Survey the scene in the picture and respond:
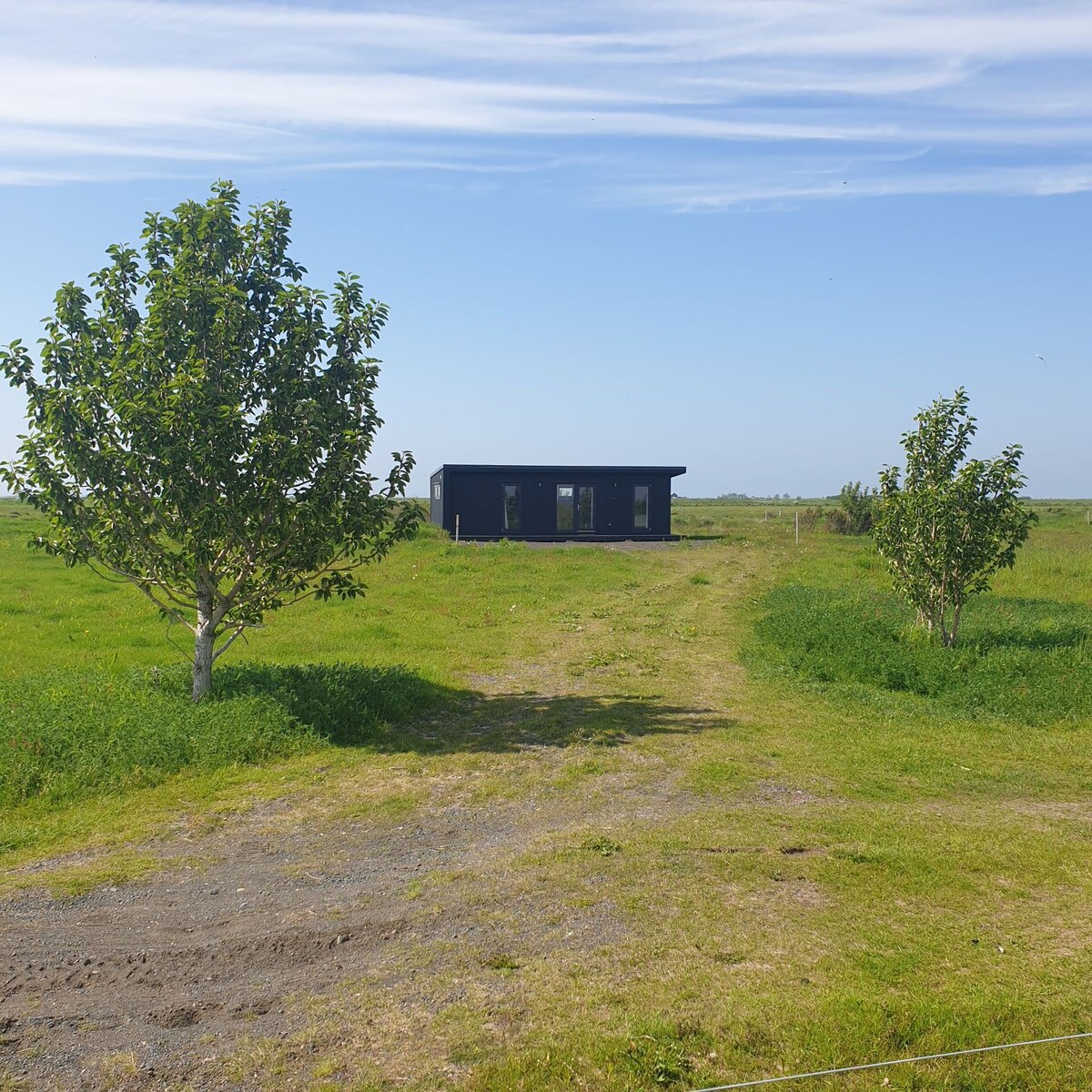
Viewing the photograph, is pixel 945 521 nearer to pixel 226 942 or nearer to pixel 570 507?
pixel 226 942

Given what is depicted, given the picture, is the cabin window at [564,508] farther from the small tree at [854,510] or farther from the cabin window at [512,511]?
the small tree at [854,510]

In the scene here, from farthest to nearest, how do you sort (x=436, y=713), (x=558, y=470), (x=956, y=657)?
(x=558, y=470) → (x=956, y=657) → (x=436, y=713)

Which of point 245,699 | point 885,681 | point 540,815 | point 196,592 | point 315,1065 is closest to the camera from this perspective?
point 315,1065

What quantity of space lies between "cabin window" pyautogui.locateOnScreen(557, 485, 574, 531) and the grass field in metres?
20.9

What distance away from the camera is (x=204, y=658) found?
11578 mm

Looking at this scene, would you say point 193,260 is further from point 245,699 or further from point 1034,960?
point 1034,960

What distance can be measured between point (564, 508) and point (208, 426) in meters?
30.2

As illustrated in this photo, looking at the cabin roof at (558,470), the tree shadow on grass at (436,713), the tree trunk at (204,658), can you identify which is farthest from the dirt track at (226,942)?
the cabin roof at (558,470)

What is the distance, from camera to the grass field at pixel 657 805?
4.84 meters

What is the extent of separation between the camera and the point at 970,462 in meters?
15.5

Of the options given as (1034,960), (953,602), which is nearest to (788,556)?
(953,602)

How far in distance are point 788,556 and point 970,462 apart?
20.1 metres

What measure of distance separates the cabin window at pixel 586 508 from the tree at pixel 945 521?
79.5ft

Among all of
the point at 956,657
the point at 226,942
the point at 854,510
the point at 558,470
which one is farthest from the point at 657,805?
the point at 854,510
